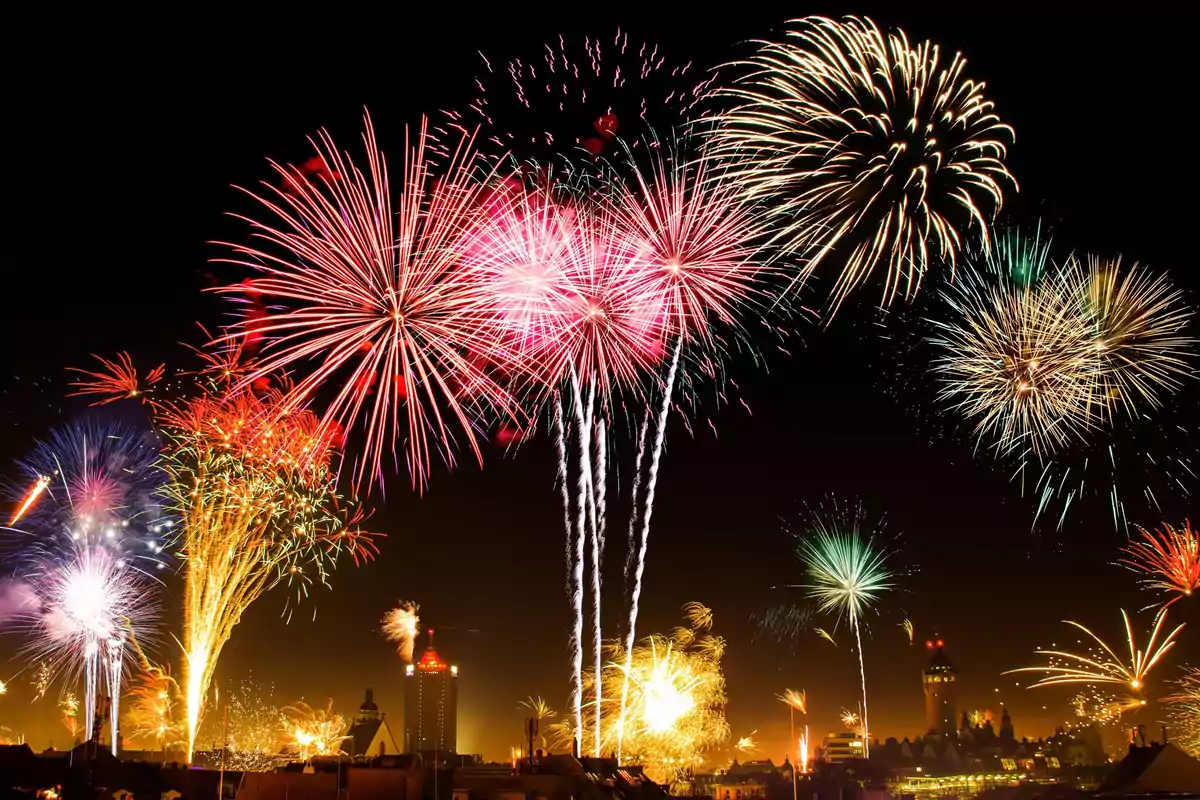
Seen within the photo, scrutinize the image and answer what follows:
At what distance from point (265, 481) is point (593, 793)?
1669 cm

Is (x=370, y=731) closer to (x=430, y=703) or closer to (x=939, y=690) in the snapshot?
(x=430, y=703)

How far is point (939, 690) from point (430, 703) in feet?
308

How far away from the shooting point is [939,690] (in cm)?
17575

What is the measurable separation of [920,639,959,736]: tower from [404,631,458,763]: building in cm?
9004

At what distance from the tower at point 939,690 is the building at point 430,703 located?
3545 inches

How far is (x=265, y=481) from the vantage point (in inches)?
1378

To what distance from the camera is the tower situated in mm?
173500

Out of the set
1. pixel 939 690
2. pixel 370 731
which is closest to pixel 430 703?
pixel 370 731

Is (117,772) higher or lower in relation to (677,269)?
lower

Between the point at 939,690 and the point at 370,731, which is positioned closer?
the point at 370,731

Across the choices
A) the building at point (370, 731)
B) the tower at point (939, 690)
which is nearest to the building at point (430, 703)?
the building at point (370, 731)

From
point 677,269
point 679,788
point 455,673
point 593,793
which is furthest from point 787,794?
point 455,673

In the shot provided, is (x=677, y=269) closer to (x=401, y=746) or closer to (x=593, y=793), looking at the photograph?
(x=593, y=793)

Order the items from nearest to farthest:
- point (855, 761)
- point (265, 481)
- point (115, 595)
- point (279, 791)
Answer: point (279, 791)
point (265, 481)
point (115, 595)
point (855, 761)
